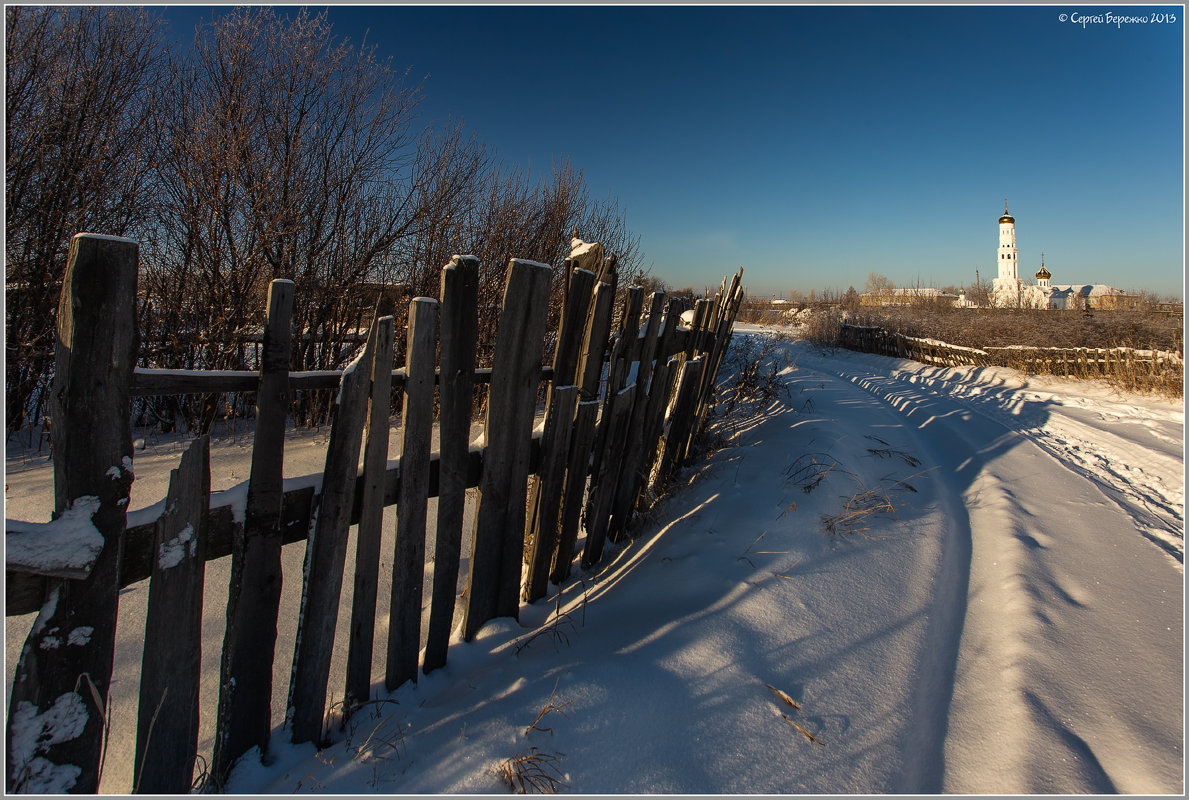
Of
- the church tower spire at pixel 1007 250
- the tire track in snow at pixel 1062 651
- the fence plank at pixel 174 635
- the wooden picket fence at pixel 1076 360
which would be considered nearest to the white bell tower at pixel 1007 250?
the church tower spire at pixel 1007 250

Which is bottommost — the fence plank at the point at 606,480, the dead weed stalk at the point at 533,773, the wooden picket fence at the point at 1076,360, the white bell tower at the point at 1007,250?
the dead weed stalk at the point at 533,773

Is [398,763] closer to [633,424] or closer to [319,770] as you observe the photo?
[319,770]

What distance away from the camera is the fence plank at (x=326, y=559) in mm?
1871

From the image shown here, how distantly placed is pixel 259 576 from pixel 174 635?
0.86ft

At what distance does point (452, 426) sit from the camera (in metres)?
2.28

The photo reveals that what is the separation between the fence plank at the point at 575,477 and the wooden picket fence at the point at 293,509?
0.01 metres

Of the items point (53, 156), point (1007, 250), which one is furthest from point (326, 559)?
point (1007, 250)

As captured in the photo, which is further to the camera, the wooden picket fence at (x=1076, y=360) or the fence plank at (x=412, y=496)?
the wooden picket fence at (x=1076, y=360)

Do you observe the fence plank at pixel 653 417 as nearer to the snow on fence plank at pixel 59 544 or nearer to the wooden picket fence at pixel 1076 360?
the snow on fence plank at pixel 59 544

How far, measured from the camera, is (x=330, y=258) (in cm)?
616

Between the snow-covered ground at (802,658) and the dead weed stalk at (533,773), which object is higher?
the snow-covered ground at (802,658)

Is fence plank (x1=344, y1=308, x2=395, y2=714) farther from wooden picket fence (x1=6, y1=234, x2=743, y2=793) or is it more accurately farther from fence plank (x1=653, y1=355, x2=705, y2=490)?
fence plank (x1=653, y1=355, x2=705, y2=490)

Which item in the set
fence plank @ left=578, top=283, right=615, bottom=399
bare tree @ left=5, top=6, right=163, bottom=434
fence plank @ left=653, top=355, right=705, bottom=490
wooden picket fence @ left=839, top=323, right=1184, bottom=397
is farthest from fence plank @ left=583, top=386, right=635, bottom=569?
wooden picket fence @ left=839, top=323, right=1184, bottom=397

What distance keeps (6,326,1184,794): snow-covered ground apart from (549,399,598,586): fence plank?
23 cm
